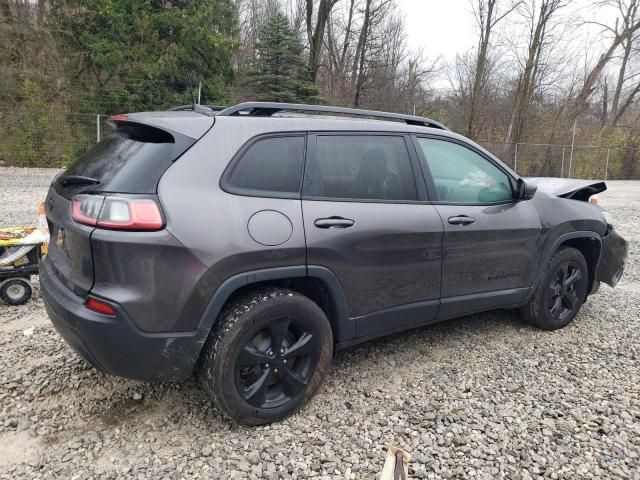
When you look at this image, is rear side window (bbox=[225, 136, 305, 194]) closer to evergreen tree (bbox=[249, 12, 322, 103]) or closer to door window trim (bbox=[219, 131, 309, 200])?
door window trim (bbox=[219, 131, 309, 200])

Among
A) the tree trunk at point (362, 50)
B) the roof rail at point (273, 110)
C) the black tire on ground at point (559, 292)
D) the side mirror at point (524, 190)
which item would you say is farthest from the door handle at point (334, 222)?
the tree trunk at point (362, 50)

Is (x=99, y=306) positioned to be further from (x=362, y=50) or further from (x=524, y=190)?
(x=362, y=50)

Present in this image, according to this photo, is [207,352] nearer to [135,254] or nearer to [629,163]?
[135,254]

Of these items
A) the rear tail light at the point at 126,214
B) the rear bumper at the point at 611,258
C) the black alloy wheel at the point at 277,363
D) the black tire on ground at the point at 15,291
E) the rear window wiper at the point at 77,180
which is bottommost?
the black tire on ground at the point at 15,291

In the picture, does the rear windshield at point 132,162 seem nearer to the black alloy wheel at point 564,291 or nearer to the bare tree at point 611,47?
the black alloy wheel at point 564,291

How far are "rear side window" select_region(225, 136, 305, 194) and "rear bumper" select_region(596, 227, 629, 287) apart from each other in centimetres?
317

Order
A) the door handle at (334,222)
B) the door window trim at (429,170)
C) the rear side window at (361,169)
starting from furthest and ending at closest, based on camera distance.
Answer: the door window trim at (429,170)
the rear side window at (361,169)
the door handle at (334,222)

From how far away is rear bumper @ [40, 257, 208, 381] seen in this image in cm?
220

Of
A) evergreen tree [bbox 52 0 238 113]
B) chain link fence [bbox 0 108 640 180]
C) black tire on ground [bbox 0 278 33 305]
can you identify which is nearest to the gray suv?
black tire on ground [bbox 0 278 33 305]

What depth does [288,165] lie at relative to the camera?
264 cm

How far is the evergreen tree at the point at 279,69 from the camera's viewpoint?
807 inches

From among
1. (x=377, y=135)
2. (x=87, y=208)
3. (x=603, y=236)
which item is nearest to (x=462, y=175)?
(x=377, y=135)

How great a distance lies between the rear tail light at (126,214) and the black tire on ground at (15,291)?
2.55 metres

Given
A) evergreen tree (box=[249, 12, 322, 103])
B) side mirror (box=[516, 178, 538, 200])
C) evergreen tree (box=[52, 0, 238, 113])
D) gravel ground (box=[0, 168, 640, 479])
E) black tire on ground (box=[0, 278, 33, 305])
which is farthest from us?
evergreen tree (box=[249, 12, 322, 103])
